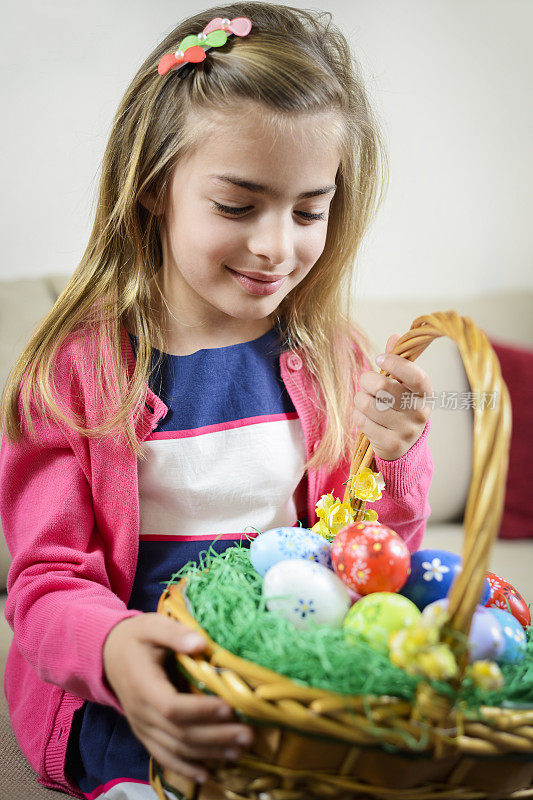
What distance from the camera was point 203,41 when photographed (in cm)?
87

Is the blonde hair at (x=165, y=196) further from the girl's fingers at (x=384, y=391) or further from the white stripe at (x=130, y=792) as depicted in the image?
the white stripe at (x=130, y=792)

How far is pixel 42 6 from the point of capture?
1503 millimetres

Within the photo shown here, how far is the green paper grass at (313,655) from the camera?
56 centimetres

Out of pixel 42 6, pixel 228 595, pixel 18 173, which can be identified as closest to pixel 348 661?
pixel 228 595

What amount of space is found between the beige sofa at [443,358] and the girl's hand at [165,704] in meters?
0.55

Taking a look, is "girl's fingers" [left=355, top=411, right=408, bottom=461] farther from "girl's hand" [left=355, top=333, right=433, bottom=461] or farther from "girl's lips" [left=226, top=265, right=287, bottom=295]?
"girl's lips" [left=226, top=265, right=287, bottom=295]

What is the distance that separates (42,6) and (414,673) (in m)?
1.49

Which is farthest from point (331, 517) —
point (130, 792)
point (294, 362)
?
point (130, 792)

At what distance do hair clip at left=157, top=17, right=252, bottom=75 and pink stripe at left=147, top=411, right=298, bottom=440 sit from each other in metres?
0.43

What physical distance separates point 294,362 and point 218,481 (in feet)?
0.67

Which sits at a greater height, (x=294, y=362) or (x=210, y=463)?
(x=294, y=362)

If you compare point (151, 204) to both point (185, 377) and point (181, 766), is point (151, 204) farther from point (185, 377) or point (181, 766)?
point (181, 766)

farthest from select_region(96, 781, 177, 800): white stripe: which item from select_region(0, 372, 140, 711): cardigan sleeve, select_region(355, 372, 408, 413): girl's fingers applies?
select_region(355, 372, 408, 413): girl's fingers

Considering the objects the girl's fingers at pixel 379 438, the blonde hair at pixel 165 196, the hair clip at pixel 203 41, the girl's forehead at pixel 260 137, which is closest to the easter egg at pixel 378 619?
the girl's fingers at pixel 379 438
